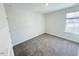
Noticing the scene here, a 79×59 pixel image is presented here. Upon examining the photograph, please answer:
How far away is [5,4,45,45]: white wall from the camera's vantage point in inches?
42.7

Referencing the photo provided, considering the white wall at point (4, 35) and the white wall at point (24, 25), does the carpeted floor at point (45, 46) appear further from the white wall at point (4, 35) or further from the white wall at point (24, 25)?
the white wall at point (4, 35)

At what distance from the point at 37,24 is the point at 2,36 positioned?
559 millimetres

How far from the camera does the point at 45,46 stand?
1.34 meters

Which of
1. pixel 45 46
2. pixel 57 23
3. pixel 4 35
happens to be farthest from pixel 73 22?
pixel 4 35

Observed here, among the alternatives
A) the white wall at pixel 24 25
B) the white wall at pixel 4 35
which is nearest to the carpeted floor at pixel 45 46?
the white wall at pixel 24 25

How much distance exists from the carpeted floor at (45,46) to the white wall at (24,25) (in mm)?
98

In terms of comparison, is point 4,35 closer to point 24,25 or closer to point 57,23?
point 24,25

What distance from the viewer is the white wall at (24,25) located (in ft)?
3.56

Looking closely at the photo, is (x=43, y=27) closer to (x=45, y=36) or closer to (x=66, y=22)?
(x=45, y=36)

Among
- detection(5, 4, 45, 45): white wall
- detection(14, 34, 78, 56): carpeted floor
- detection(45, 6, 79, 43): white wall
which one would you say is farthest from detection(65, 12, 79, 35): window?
detection(5, 4, 45, 45): white wall

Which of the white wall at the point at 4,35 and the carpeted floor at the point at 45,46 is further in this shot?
the carpeted floor at the point at 45,46

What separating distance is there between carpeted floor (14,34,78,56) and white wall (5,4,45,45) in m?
0.10

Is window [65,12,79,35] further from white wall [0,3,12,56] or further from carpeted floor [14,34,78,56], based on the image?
white wall [0,3,12,56]

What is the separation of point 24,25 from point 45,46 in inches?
22.2
